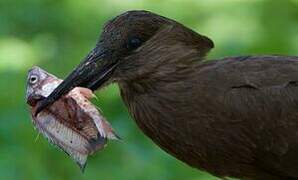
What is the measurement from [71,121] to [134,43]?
0.39 metres

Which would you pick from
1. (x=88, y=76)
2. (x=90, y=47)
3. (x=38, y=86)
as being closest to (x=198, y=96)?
(x=88, y=76)

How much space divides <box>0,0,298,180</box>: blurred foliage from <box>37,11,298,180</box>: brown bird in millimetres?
1165

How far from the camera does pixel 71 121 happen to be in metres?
6.15

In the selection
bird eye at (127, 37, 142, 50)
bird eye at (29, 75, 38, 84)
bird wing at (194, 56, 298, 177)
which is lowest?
bird wing at (194, 56, 298, 177)

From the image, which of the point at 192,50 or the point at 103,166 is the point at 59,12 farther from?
the point at 192,50

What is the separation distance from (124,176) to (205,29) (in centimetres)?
156

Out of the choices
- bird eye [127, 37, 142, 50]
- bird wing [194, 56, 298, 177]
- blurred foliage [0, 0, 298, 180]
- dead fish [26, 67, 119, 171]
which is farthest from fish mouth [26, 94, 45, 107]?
blurred foliage [0, 0, 298, 180]

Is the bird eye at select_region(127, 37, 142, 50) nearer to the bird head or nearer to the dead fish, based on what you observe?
the bird head

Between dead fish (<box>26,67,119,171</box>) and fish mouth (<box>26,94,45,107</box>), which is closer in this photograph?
dead fish (<box>26,67,119,171</box>)

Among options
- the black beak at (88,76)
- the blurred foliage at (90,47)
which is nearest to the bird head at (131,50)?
the black beak at (88,76)

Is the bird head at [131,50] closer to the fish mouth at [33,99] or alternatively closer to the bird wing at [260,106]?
the fish mouth at [33,99]

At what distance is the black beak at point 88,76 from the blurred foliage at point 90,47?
127 centimetres

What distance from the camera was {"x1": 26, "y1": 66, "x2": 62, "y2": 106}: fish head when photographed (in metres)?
6.12

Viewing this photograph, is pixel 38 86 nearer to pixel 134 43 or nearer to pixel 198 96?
pixel 134 43
